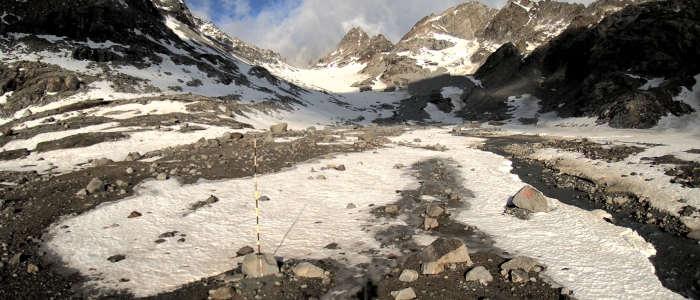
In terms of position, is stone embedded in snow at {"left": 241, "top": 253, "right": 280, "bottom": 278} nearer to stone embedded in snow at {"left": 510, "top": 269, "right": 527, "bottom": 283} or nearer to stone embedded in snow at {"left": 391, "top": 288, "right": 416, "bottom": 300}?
stone embedded in snow at {"left": 391, "top": 288, "right": 416, "bottom": 300}

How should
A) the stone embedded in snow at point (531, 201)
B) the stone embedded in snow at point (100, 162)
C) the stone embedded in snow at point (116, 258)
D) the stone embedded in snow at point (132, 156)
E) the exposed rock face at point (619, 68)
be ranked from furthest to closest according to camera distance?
1. the exposed rock face at point (619, 68)
2. the stone embedded in snow at point (132, 156)
3. the stone embedded in snow at point (100, 162)
4. the stone embedded in snow at point (531, 201)
5. the stone embedded in snow at point (116, 258)

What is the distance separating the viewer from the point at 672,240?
1091 centimetres

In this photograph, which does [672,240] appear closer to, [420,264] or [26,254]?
[420,264]

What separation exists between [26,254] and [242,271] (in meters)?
5.60

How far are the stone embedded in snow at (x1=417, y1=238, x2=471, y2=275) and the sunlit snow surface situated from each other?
1.32m

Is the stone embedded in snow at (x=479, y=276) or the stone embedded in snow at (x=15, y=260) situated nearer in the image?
the stone embedded in snow at (x=479, y=276)

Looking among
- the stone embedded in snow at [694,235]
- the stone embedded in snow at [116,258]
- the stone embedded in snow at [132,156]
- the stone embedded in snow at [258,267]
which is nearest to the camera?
the stone embedded in snow at [258,267]

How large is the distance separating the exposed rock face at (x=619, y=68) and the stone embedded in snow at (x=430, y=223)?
32.8m

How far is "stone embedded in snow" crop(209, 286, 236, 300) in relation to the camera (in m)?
7.60

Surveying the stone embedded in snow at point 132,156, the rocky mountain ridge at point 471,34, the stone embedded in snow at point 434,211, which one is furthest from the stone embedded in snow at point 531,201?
the rocky mountain ridge at point 471,34

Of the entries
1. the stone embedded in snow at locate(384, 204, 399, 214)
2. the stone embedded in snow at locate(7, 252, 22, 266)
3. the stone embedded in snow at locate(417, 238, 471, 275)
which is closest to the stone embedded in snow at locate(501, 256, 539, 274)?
the stone embedded in snow at locate(417, 238, 471, 275)

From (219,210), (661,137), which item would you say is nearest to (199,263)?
Result: (219,210)

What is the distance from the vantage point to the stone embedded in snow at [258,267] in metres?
8.38

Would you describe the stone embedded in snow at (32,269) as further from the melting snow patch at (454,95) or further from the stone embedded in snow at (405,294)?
the melting snow patch at (454,95)
